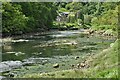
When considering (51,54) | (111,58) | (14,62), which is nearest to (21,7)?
(51,54)

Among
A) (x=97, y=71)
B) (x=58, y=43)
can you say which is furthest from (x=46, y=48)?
(x=97, y=71)

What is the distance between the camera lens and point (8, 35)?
240ft

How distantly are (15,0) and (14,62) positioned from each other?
5648cm

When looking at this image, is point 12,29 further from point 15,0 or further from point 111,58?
point 111,58

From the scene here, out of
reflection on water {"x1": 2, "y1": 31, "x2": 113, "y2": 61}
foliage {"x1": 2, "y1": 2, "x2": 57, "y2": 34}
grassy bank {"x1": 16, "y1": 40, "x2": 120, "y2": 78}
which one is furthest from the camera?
foliage {"x1": 2, "y1": 2, "x2": 57, "y2": 34}

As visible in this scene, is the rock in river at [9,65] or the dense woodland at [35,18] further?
the dense woodland at [35,18]

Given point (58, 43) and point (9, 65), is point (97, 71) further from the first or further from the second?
point (58, 43)

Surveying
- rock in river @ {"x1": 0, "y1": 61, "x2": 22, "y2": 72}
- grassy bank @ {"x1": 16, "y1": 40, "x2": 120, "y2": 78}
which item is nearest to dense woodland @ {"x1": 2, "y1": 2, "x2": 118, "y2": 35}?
rock in river @ {"x1": 0, "y1": 61, "x2": 22, "y2": 72}

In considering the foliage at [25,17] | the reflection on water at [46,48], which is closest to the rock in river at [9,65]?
the reflection on water at [46,48]

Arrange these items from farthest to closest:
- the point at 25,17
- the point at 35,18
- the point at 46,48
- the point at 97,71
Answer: the point at 35,18 → the point at 25,17 → the point at 46,48 → the point at 97,71

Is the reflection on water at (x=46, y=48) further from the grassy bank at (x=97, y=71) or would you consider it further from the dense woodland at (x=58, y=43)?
the grassy bank at (x=97, y=71)

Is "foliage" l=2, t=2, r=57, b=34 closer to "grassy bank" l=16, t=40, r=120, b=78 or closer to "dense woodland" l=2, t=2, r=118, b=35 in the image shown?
"dense woodland" l=2, t=2, r=118, b=35

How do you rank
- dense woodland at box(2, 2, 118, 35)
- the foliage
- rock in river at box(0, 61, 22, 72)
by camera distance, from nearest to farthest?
rock in river at box(0, 61, 22, 72) < the foliage < dense woodland at box(2, 2, 118, 35)

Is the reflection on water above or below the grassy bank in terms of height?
below
